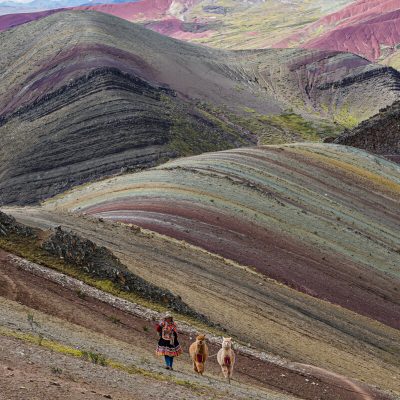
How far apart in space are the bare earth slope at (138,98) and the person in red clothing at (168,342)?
57774mm

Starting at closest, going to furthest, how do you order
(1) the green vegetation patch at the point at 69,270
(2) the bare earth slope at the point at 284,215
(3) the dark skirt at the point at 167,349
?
(3) the dark skirt at the point at 167,349
(1) the green vegetation patch at the point at 69,270
(2) the bare earth slope at the point at 284,215

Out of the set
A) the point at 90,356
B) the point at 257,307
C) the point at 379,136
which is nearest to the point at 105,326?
the point at 90,356

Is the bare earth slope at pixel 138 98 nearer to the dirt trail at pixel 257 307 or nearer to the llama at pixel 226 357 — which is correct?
the dirt trail at pixel 257 307

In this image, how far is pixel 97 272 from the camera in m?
23.8

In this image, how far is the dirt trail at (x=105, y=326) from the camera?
59.9ft

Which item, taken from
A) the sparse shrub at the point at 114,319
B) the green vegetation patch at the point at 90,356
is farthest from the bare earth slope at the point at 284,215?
the green vegetation patch at the point at 90,356

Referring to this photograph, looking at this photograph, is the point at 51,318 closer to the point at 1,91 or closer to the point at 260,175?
the point at 260,175

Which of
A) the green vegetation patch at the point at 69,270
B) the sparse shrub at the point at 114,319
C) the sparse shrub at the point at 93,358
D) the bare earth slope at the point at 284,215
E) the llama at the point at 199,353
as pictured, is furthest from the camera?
the bare earth slope at the point at 284,215

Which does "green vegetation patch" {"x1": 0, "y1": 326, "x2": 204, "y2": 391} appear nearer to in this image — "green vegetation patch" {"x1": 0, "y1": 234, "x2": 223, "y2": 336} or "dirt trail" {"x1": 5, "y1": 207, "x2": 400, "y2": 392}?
"green vegetation patch" {"x1": 0, "y1": 234, "x2": 223, "y2": 336}

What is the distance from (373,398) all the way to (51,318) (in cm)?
1089

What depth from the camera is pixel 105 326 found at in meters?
20.3

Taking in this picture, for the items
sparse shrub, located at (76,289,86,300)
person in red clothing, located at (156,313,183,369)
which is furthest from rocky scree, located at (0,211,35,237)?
person in red clothing, located at (156,313,183,369)

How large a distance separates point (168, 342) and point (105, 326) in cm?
355

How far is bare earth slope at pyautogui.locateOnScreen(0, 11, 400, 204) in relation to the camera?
268 ft
